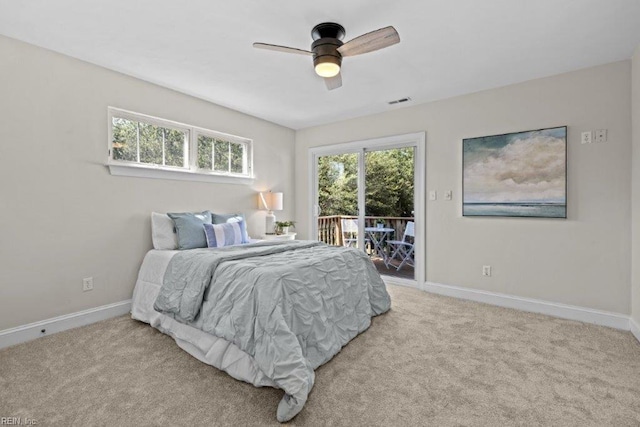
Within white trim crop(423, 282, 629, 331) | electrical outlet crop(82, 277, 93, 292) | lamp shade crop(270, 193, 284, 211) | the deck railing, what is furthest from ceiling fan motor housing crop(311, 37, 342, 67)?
white trim crop(423, 282, 629, 331)

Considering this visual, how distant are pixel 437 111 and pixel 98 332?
14.0ft

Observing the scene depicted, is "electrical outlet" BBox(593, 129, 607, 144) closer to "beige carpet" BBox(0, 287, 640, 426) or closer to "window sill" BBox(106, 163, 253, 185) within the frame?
"beige carpet" BBox(0, 287, 640, 426)

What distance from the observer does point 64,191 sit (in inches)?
104

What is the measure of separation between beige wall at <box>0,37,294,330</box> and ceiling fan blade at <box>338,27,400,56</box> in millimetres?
2343

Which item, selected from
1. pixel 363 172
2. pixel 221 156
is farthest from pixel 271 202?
pixel 363 172

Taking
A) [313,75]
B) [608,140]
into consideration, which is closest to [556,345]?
[608,140]

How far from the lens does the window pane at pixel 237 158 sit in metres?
4.21

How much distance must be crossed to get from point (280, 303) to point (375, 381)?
0.78m

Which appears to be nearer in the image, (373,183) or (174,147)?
(174,147)

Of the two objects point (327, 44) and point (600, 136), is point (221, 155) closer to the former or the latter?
point (327, 44)

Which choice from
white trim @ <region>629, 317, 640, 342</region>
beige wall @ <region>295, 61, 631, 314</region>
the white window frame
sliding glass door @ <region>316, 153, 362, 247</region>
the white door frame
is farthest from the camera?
sliding glass door @ <region>316, 153, 362, 247</region>

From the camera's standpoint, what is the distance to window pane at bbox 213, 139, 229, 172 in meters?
3.96

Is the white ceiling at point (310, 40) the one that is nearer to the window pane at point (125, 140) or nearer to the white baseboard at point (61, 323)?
the window pane at point (125, 140)

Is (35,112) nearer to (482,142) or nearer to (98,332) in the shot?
(98,332)
